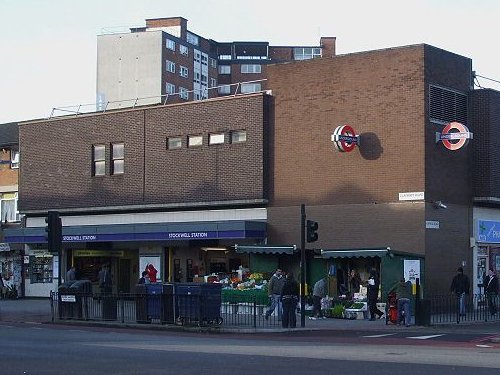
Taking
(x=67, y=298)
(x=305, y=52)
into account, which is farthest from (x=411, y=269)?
(x=305, y=52)

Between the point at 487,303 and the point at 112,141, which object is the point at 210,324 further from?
the point at 112,141

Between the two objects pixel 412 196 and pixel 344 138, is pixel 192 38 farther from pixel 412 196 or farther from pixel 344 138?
pixel 412 196

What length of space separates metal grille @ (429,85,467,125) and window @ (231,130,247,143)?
812cm

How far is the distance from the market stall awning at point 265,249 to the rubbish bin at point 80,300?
23.2 ft

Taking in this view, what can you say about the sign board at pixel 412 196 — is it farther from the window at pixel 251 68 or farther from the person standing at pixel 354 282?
the window at pixel 251 68

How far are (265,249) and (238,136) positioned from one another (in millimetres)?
5604

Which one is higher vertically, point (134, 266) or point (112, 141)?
point (112, 141)

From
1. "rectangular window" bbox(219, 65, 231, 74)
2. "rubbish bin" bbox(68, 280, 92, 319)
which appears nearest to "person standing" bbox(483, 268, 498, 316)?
"rubbish bin" bbox(68, 280, 92, 319)

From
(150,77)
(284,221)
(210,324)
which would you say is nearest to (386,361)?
(210,324)

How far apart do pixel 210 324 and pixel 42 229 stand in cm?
1905

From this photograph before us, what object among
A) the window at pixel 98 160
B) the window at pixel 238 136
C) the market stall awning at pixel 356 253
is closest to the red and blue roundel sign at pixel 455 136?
the market stall awning at pixel 356 253

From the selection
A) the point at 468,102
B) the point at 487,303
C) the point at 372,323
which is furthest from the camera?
the point at 468,102

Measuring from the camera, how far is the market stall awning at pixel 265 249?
36.0 metres

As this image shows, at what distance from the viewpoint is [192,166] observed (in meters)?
40.8
